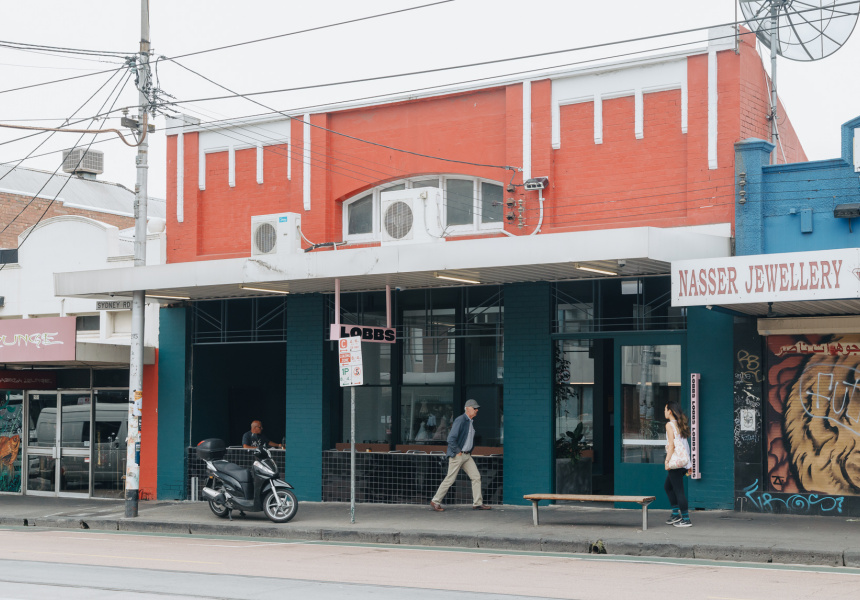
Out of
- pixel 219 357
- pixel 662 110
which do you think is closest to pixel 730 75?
pixel 662 110

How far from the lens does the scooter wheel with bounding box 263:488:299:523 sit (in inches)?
621

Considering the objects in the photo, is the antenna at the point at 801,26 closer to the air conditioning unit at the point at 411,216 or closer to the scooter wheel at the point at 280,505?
the air conditioning unit at the point at 411,216

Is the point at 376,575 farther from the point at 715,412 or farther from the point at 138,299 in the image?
the point at 138,299

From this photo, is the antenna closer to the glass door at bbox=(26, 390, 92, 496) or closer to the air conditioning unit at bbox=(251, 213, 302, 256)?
the air conditioning unit at bbox=(251, 213, 302, 256)

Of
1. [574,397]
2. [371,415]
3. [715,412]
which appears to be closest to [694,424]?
[715,412]

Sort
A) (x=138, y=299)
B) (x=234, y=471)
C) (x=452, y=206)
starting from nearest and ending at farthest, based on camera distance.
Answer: (x=234, y=471), (x=138, y=299), (x=452, y=206)

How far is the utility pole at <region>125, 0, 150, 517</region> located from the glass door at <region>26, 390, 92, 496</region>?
4.39 metres

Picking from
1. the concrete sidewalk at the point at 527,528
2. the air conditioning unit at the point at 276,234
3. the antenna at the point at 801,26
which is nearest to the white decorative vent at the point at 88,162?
the air conditioning unit at the point at 276,234

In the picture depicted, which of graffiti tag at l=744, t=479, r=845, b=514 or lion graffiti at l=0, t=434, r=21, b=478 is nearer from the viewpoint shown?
graffiti tag at l=744, t=479, r=845, b=514

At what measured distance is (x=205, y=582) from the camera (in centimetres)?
1042

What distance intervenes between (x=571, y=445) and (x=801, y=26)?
7.52m

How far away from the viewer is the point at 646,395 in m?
16.1

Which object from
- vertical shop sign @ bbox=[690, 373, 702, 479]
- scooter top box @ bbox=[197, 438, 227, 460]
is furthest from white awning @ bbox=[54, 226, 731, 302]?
scooter top box @ bbox=[197, 438, 227, 460]

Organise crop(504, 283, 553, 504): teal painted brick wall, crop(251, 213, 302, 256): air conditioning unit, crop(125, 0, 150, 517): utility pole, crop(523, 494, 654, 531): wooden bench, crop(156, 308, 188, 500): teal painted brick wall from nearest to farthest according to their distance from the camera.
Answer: crop(523, 494, 654, 531): wooden bench < crop(504, 283, 553, 504): teal painted brick wall < crop(125, 0, 150, 517): utility pole < crop(251, 213, 302, 256): air conditioning unit < crop(156, 308, 188, 500): teal painted brick wall
